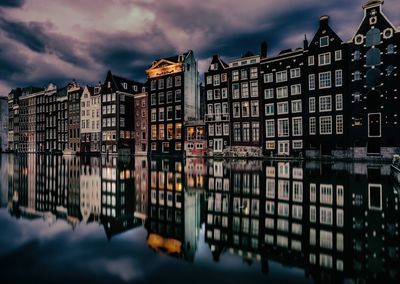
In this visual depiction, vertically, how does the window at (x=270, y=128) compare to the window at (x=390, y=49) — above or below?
below

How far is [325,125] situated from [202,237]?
4979cm

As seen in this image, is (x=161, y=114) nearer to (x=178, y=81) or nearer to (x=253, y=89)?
(x=178, y=81)

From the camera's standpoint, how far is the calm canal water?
6188mm

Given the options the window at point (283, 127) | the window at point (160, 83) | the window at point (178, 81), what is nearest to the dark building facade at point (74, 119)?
the window at point (160, 83)

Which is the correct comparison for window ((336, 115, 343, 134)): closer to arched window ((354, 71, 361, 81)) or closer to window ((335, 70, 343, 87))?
window ((335, 70, 343, 87))

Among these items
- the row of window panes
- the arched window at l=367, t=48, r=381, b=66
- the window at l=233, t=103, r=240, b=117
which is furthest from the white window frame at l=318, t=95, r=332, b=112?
the row of window panes

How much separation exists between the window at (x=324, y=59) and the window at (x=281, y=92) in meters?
7.98

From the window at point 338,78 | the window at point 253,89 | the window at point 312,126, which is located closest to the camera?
the window at point 338,78

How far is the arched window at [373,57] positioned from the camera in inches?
1877

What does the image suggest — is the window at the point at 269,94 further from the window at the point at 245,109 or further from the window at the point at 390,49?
the window at the point at 390,49

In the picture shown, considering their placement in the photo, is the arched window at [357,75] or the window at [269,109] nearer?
the arched window at [357,75]

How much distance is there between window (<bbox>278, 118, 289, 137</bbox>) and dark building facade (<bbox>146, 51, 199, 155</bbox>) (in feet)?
79.3

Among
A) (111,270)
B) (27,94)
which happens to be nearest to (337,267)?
(111,270)

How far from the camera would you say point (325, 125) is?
52750 mm
